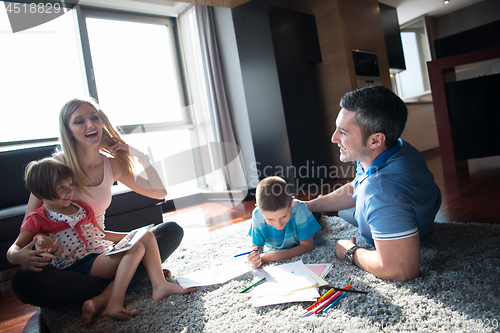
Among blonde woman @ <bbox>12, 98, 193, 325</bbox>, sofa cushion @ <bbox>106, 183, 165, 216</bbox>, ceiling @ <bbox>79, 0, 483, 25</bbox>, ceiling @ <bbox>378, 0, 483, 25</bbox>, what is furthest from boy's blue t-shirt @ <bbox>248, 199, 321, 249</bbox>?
ceiling @ <bbox>378, 0, 483, 25</bbox>

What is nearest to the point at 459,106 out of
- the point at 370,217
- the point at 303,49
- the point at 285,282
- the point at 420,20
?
the point at 303,49

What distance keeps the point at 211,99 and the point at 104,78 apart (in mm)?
1258

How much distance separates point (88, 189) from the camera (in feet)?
4.63

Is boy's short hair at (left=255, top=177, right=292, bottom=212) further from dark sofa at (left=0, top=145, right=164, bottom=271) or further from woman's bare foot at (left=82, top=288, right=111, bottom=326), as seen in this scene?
dark sofa at (left=0, top=145, right=164, bottom=271)

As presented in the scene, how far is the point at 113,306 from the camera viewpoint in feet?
3.58

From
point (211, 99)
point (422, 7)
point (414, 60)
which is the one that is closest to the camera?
point (211, 99)

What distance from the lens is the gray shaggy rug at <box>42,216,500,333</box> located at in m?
0.82

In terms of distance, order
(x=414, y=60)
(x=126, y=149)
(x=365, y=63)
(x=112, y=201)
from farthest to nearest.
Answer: (x=414, y=60) < (x=365, y=63) < (x=112, y=201) < (x=126, y=149)

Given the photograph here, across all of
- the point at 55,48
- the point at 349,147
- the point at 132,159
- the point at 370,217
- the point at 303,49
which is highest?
the point at 55,48

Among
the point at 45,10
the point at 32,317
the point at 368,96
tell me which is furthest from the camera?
the point at 45,10

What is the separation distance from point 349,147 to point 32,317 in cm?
150

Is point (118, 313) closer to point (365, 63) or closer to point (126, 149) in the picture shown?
point (126, 149)

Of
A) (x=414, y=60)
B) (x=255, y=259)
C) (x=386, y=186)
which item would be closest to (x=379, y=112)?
(x=386, y=186)

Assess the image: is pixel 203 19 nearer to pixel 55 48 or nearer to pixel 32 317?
pixel 55 48
